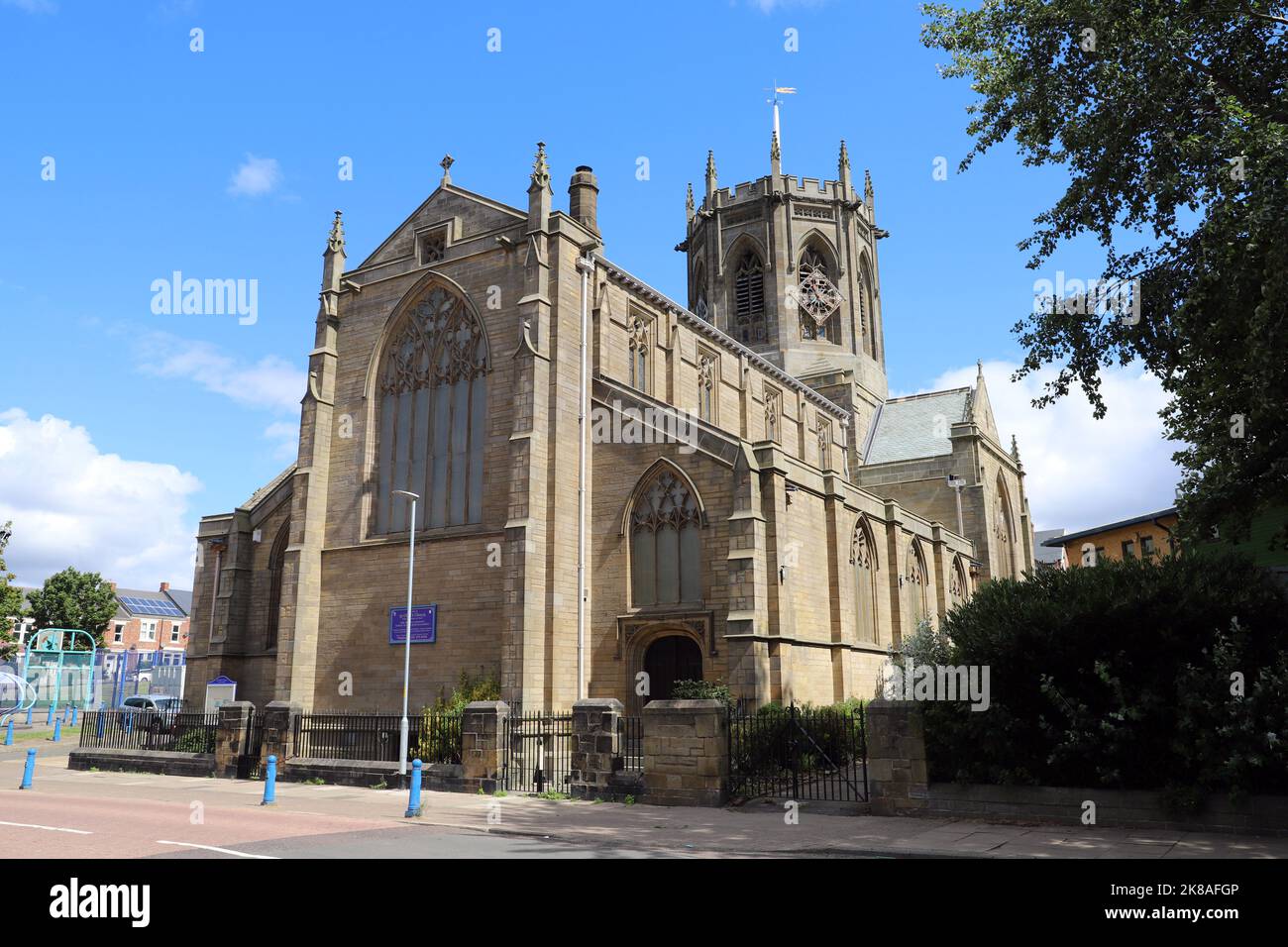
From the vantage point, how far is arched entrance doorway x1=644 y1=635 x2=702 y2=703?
2591 centimetres

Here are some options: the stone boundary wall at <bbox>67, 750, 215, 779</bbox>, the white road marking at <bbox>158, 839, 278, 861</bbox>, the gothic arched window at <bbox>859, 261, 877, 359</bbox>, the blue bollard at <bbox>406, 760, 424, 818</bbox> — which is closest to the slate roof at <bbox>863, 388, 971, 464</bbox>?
the gothic arched window at <bbox>859, 261, 877, 359</bbox>

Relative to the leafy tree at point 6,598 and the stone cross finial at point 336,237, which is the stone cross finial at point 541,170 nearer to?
the stone cross finial at point 336,237

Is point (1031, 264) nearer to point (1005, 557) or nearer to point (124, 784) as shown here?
point (124, 784)

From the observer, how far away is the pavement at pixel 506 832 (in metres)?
11.6

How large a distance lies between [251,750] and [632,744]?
10.6 m

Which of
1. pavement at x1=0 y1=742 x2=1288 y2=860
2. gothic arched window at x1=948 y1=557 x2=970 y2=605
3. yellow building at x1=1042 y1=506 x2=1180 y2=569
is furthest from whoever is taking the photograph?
yellow building at x1=1042 y1=506 x2=1180 y2=569

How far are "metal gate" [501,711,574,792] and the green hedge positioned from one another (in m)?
8.35

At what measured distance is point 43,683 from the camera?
4519cm

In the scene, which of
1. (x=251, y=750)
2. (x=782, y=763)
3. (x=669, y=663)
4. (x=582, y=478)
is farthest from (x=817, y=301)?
(x=251, y=750)

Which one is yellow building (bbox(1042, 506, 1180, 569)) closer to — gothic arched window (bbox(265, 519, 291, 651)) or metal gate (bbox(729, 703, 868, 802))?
metal gate (bbox(729, 703, 868, 802))

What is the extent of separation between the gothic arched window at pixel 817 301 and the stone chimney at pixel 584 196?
23663 mm

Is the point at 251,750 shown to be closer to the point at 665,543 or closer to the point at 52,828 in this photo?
the point at 52,828

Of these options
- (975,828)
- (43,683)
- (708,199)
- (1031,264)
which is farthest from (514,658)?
(708,199)

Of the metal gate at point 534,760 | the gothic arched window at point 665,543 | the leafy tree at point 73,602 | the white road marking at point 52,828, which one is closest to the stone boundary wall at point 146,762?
the metal gate at point 534,760
